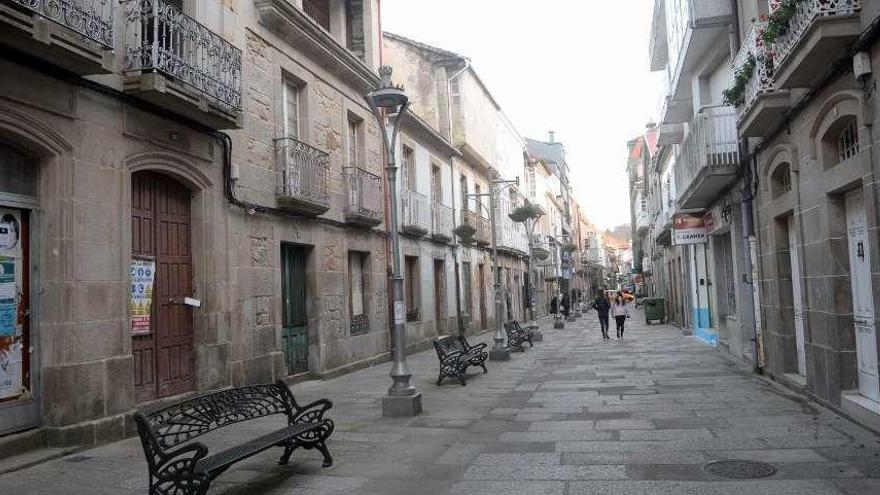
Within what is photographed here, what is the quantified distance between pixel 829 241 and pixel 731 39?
214 inches

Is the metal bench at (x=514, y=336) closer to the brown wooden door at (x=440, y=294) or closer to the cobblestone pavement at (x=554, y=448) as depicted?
the brown wooden door at (x=440, y=294)

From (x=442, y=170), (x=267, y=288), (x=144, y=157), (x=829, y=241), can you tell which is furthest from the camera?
(x=442, y=170)

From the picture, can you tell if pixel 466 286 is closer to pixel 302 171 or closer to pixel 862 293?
pixel 302 171

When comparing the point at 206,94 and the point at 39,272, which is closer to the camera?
Result: the point at 39,272

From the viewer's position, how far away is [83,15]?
6445mm

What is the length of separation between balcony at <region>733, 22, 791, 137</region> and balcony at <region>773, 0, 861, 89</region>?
86 cm

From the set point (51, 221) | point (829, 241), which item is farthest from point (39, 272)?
point (829, 241)

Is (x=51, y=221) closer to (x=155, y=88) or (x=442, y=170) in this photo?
(x=155, y=88)

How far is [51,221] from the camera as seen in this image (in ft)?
22.0

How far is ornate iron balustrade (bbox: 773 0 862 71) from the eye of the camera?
6004mm

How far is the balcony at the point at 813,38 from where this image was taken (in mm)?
6000

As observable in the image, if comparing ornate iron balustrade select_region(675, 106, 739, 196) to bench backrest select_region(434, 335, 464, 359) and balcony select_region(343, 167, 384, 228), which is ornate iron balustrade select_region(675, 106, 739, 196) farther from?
balcony select_region(343, 167, 384, 228)

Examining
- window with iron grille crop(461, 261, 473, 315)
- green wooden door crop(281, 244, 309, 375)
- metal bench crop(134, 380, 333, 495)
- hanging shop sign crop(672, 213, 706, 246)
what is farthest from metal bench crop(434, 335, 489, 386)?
window with iron grille crop(461, 261, 473, 315)

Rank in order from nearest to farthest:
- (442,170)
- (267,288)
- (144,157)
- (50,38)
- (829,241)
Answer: (50,38) → (829,241) → (144,157) → (267,288) → (442,170)
